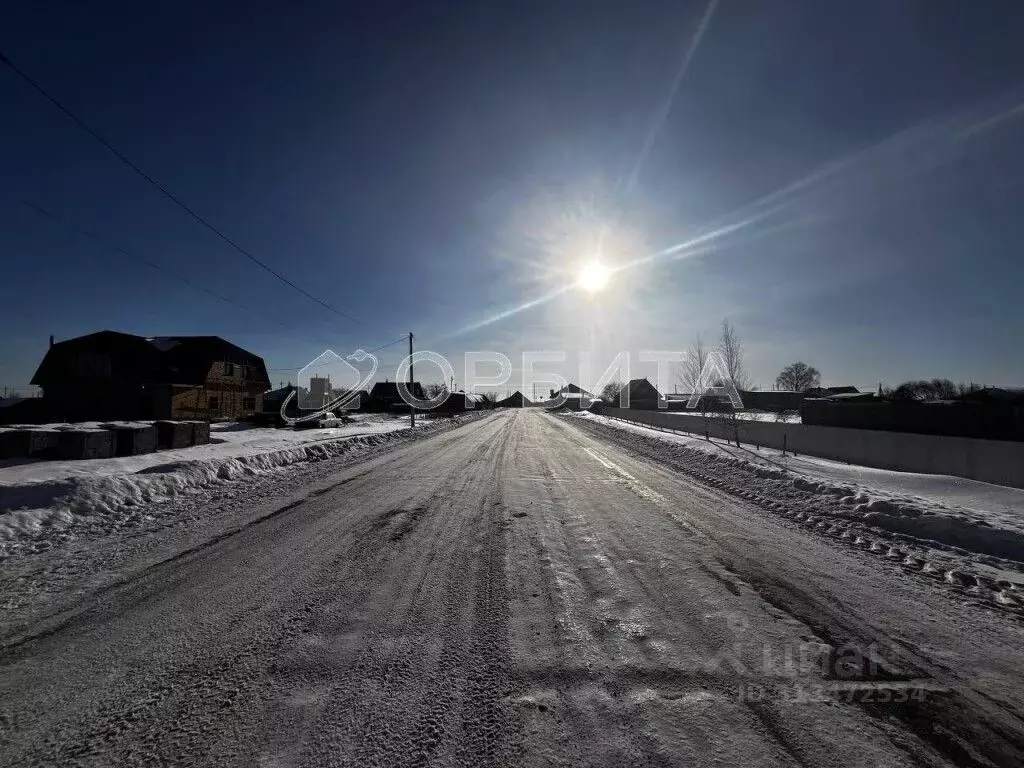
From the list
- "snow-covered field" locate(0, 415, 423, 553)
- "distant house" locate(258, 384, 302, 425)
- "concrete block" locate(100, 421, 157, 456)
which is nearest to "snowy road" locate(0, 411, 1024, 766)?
"snow-covered field" locate(0, 415, 423, 553)

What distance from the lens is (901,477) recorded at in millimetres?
9656

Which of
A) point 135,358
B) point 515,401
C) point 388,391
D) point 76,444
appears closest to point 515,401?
point 515,401

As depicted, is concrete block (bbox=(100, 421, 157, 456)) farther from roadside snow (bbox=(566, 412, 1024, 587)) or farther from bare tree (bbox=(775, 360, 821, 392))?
bare tree (bbox=(775, 360, 821, 392))

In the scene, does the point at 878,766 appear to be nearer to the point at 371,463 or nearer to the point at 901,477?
the point at 901,477

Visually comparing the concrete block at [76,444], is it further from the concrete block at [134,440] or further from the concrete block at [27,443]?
the concrete block at [134,440]

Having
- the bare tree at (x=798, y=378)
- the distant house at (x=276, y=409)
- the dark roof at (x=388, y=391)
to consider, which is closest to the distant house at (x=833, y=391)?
the bare tree at (x=798, y=378)

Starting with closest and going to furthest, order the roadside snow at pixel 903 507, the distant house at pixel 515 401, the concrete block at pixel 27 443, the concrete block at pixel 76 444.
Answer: the roadside snow at pixel 903 507 → the concrete block at pixel 27 443 → the concrete block at pixel 76 444 → the distant house at pixel 515 401

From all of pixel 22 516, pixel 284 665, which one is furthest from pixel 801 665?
pixel 22 516

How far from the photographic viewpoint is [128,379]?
96.7ft

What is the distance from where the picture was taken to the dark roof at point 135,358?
3019 centimetres

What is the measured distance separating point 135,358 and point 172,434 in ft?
77.1

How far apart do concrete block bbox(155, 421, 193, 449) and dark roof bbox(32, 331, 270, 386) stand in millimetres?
20768

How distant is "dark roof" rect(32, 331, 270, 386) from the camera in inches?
1188

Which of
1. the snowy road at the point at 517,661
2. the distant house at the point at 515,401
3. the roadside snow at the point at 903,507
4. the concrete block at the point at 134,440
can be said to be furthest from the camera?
the distant house at the point at 515,401
